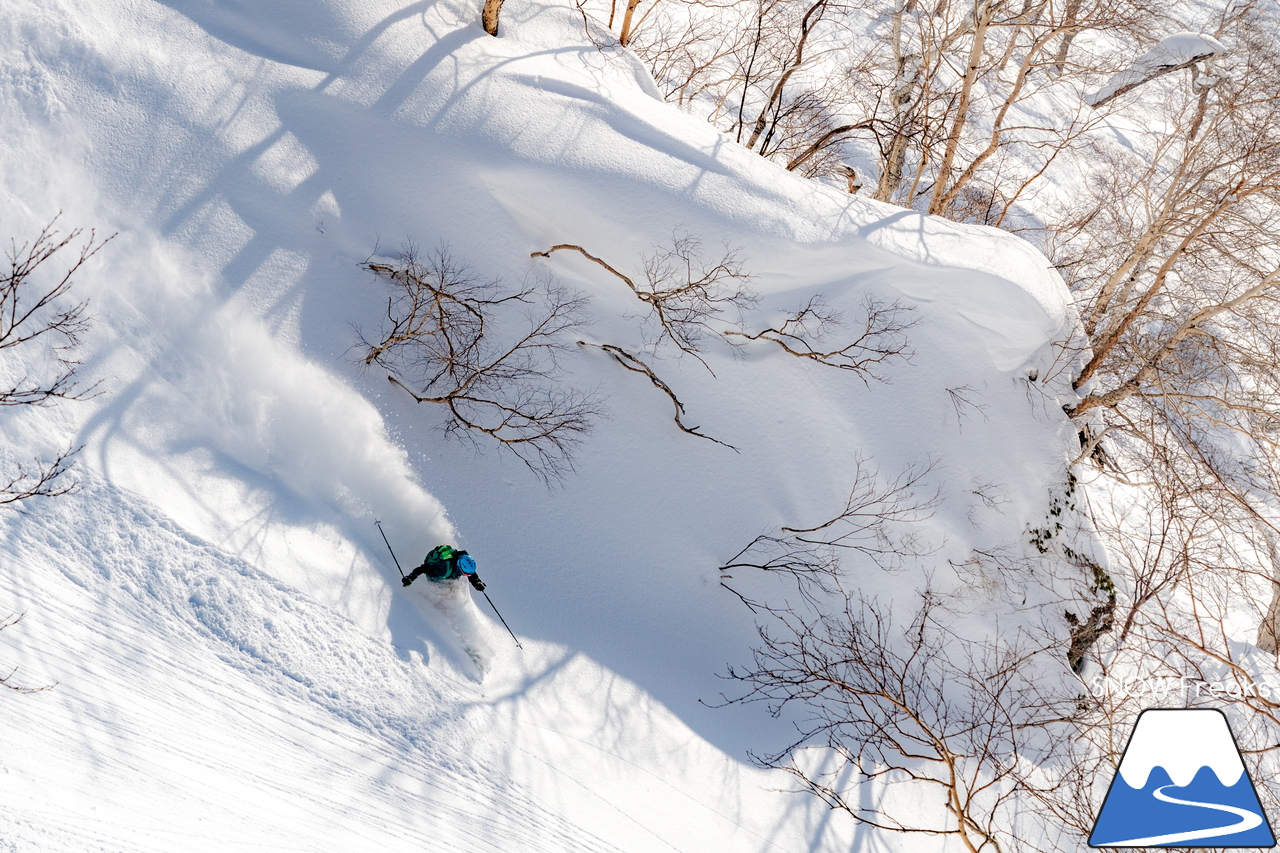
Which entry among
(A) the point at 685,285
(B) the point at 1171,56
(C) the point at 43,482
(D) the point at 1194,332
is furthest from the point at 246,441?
(B) the point at 1171,56

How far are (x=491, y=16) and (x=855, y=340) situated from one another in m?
6.56

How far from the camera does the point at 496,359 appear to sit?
32.2 feet

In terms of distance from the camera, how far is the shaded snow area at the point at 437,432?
27.1 feet

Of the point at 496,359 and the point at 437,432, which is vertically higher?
the point at 496,359

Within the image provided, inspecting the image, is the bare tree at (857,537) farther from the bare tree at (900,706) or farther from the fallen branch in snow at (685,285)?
the fallen branch in snow at (685,285)

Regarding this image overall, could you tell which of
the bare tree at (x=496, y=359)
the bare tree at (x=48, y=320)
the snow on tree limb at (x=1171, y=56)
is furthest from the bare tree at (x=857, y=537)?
the snow on tree limb at (x=1171, y=56)

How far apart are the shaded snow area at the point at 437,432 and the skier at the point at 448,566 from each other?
591 millimetres

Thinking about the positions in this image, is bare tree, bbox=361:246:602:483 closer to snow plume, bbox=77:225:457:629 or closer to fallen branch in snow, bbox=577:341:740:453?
fallen branch in snow, bbox=577:341:740:453

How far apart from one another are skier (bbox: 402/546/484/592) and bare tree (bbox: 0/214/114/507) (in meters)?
4.02

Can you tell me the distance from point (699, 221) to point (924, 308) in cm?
332

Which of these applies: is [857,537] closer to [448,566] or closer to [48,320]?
[448,566]

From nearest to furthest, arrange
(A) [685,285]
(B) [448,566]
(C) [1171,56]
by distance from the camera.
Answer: (B) [448,566] < (A) [685,285] < (C) [1171,56]

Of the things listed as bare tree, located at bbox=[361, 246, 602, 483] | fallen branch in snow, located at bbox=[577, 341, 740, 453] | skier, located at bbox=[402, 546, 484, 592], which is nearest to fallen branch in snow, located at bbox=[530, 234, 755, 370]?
fallen branch in snow, located at bbox=[577, 341, 740, 453]

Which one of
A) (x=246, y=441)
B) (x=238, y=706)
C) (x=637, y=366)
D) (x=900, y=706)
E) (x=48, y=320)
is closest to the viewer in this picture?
(x=238, y=706)
